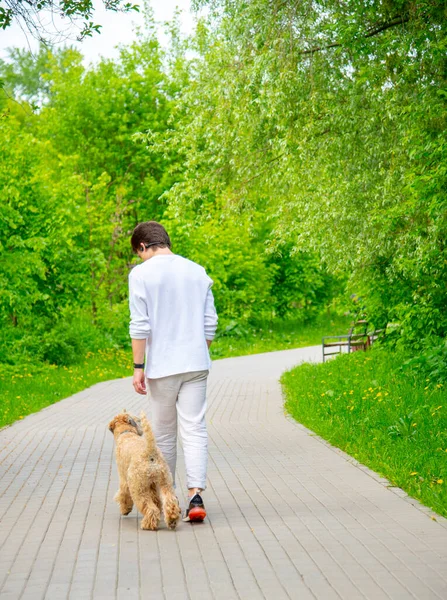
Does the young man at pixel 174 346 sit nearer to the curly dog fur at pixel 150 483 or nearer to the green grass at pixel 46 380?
the curly dog fur at pixel 150 483

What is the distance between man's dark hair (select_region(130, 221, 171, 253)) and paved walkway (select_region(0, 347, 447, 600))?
1900 millimetres

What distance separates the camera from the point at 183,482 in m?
8.04

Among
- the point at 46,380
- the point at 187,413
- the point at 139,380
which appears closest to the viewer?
the point at 139,380

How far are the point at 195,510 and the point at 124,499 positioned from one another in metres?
0.53

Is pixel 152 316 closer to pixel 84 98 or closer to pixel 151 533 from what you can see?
pixel 151 533

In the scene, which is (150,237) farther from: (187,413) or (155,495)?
(155,495)

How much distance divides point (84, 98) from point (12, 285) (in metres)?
19.9

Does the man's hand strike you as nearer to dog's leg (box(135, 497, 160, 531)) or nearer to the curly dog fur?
the curly dog fur

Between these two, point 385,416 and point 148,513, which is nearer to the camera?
point 148,513

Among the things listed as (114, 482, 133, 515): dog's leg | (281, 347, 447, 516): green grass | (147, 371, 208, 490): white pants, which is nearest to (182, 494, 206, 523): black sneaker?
(147, 371, 208, 490): white pants

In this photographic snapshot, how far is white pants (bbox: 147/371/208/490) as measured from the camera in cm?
640

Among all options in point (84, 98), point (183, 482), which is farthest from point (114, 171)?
point (183, 482)

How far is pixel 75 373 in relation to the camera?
66.4ft

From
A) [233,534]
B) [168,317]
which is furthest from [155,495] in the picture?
[168,317]
